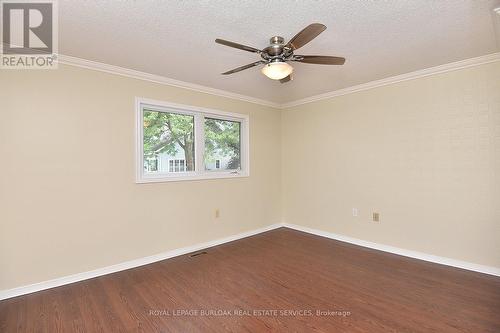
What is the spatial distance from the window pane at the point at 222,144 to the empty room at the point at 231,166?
0.03m

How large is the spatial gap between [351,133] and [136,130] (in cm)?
295

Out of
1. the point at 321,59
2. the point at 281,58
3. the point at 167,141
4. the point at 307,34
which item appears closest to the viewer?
the point at 307,34

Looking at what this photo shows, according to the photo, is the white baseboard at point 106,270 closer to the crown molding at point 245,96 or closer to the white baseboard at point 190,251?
the white baseboard at point 190,251

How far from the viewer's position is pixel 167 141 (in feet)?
11.2

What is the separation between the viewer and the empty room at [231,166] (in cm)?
196

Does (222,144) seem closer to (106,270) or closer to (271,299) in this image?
(106,270)

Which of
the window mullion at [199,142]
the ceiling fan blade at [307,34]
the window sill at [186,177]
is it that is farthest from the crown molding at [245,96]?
the ceiling fan blade at [307,34]

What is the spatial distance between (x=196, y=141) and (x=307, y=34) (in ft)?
7.65

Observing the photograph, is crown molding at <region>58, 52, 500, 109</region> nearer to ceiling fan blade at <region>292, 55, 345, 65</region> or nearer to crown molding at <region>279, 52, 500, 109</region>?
crown molding at <region>279, 52, 500, 109</region>

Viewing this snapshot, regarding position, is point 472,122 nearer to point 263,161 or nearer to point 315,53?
point 315,53

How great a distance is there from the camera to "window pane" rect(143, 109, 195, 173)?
322 centimetres

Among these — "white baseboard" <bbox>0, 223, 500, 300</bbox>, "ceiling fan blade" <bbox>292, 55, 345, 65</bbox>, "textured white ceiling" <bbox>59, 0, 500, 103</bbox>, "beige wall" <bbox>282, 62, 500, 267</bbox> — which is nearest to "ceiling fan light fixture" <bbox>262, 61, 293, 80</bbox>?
"ceiling fan blade" <bbox>292, 55, 345, 65</bbox>

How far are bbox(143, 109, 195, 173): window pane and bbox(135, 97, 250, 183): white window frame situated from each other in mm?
63

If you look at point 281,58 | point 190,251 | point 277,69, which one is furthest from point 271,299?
point 281,58
